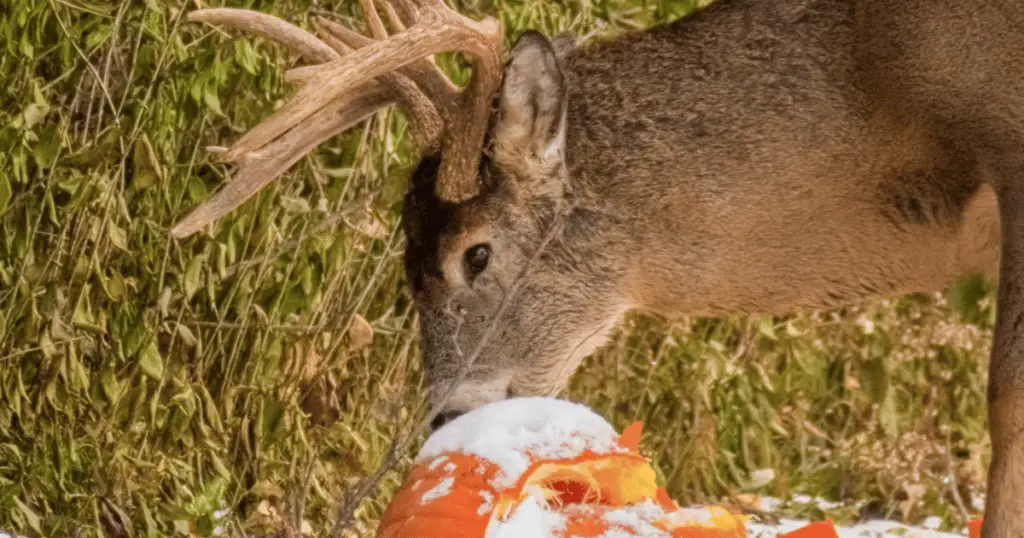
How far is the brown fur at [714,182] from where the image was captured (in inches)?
141

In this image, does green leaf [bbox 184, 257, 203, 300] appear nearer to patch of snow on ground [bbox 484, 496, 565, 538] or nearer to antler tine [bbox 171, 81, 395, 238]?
antler tine [bbox 171, 81, 395, 238]

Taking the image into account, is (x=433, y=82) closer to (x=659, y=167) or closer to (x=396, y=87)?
(x=396, y=87)

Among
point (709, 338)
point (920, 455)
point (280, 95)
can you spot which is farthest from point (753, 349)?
point (280, 95)

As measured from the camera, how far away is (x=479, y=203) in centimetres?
382

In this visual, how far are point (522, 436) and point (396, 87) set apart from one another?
1279 millimetres

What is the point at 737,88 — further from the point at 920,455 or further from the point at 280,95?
the point at 920,455

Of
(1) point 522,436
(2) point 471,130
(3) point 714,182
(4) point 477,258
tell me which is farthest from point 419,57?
(1) point 522,436

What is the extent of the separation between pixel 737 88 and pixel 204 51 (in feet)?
5.47

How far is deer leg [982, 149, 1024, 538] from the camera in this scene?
3156 millimetres

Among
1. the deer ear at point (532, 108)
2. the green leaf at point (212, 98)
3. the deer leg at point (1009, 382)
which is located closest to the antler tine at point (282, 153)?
the deer ear at point (532, 108)

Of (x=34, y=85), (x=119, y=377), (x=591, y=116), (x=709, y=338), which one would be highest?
(x=591, y=116)

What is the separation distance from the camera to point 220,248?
4727 mm

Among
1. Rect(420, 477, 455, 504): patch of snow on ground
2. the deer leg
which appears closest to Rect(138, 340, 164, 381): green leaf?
Rect(420, 477, 455, 504): patch of snow on ground

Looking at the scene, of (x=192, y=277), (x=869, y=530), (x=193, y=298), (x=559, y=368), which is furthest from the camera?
(x=869, y=530)
